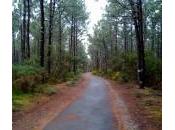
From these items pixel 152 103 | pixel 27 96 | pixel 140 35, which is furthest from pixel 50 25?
pixel 152 103

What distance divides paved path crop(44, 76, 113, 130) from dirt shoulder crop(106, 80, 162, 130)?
0.31m

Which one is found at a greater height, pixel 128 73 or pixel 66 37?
pixel 66 37

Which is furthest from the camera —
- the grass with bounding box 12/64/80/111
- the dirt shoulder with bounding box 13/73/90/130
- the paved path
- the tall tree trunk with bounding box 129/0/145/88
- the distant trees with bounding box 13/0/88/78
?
the distant trees with bounding box 13/0/88/78

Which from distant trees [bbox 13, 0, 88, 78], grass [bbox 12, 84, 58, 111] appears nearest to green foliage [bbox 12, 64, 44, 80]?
grass [bbox 12, 84, 58, 111]

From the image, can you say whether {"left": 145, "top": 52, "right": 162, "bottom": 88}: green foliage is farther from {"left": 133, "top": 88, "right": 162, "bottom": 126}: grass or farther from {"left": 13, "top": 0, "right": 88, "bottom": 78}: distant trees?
{"left": 13, "top": 0, "right": 88, "bottom": 78}: distant trees

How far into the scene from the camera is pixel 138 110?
1102cm

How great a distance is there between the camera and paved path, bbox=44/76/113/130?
884 cm

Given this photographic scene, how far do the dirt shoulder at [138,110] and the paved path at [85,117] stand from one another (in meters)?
0.31

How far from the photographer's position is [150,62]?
17922 millimetres
